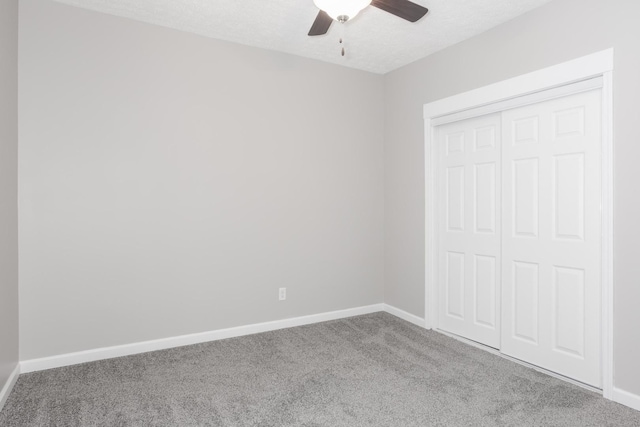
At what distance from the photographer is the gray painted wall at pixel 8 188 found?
2291 mm

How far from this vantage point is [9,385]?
7.86 feet

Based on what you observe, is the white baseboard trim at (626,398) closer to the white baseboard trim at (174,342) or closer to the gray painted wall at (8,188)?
the white baseboard trim at (174,342)

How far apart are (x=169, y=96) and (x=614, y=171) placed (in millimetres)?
3222

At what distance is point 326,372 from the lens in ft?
8.99

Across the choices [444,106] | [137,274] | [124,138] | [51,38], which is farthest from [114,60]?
[444,106]

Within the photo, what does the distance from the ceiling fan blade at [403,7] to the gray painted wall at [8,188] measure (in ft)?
7.33

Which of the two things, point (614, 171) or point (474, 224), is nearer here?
point (614, 171)

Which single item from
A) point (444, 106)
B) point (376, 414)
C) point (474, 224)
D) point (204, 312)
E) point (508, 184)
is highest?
point (444, 106)

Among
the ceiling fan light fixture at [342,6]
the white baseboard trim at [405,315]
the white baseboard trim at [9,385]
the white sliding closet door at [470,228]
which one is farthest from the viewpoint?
the white baseboard trim at [405,315]

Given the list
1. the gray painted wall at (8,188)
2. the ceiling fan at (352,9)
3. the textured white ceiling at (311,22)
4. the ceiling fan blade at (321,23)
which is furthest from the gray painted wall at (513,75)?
the gray painted wall at (8,188)

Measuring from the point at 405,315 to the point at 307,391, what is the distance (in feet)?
5.82

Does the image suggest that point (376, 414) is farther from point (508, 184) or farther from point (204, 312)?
point (508, 184)

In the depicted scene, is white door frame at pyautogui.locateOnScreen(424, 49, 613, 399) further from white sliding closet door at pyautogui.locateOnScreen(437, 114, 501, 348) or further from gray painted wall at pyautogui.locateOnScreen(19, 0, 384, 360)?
gray painted wall at pyautogui.locateOnScreen(19, 0, 384, 360)

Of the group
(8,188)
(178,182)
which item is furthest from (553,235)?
(8,188)
